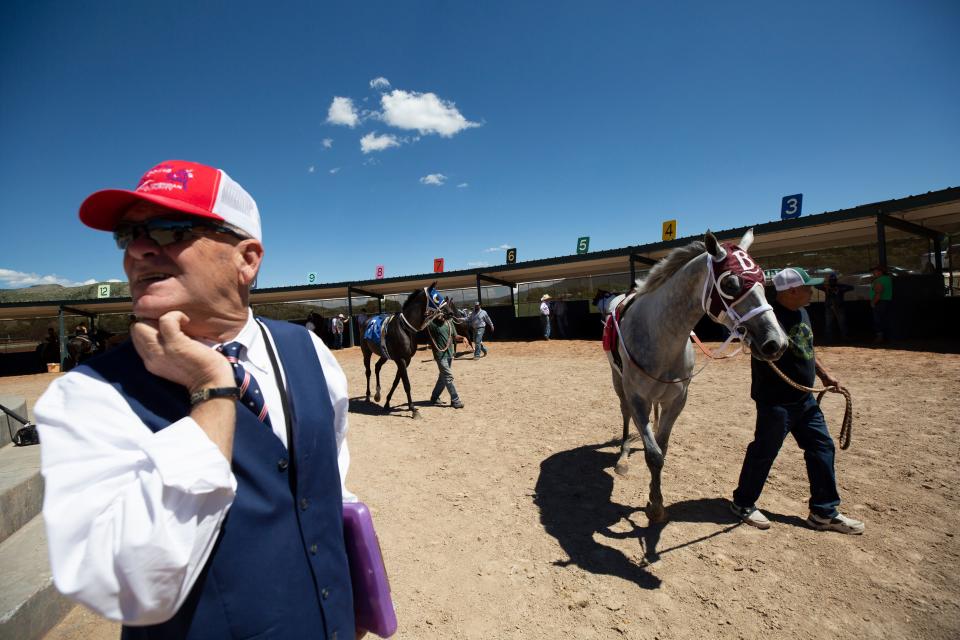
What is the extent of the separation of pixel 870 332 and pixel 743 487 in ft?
39.3

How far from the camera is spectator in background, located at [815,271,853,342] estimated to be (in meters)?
11.5

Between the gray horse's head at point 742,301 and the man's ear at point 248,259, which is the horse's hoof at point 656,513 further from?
the man's ear at point 248,259

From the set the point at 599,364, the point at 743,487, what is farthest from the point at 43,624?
the point at 599,364

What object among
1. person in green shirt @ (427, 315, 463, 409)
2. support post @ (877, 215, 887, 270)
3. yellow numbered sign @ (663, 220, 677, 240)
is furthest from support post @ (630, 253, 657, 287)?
person in green shirt @ (427, 315, 463, 409)

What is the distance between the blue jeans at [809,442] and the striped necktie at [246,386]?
3638mm

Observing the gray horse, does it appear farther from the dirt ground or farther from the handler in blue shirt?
the dirt ground

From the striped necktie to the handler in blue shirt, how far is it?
3418mm

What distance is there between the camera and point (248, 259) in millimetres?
1174

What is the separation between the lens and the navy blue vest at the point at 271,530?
0.90 metres

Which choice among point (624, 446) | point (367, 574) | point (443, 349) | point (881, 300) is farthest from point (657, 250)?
point (367, 574)

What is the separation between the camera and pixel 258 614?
0.95 m

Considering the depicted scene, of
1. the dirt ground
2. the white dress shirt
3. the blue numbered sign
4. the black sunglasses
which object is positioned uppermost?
the blue numbered sign

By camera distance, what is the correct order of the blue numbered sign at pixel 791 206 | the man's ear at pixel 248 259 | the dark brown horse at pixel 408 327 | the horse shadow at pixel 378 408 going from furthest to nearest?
the blue numbered sign at pixel 791 206 → the horse shadow at pixel 378 408 → the dark brown horse at pixel 408 327 → the man's ear at pixel 248 259

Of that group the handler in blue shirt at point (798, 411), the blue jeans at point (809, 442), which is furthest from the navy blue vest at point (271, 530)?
the blue jeans at point (809, 442)
